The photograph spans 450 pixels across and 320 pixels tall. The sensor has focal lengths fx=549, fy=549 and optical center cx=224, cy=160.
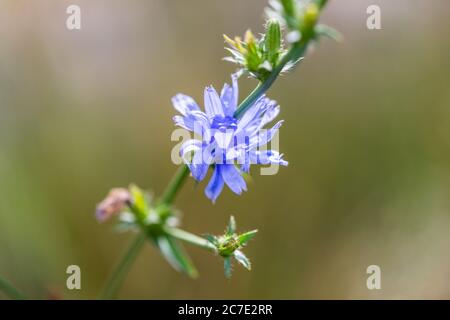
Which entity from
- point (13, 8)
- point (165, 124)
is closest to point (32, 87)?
point (13, 8)

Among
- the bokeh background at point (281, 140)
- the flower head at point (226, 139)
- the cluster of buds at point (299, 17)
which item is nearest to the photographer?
the cluster of buds at point (299, 17)

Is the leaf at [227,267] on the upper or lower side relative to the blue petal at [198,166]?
lower

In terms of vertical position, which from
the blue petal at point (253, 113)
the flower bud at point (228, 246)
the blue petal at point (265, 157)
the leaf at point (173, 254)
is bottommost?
the flower bud at point (228, 246)

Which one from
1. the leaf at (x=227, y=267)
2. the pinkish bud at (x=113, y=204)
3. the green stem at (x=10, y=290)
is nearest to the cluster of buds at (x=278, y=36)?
the leaf at (x=227, y=267)

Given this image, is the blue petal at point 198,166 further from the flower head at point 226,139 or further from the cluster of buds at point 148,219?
the cluster of buds at point 148,219

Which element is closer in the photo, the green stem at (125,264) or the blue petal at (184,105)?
the blue petal at (184,105)
